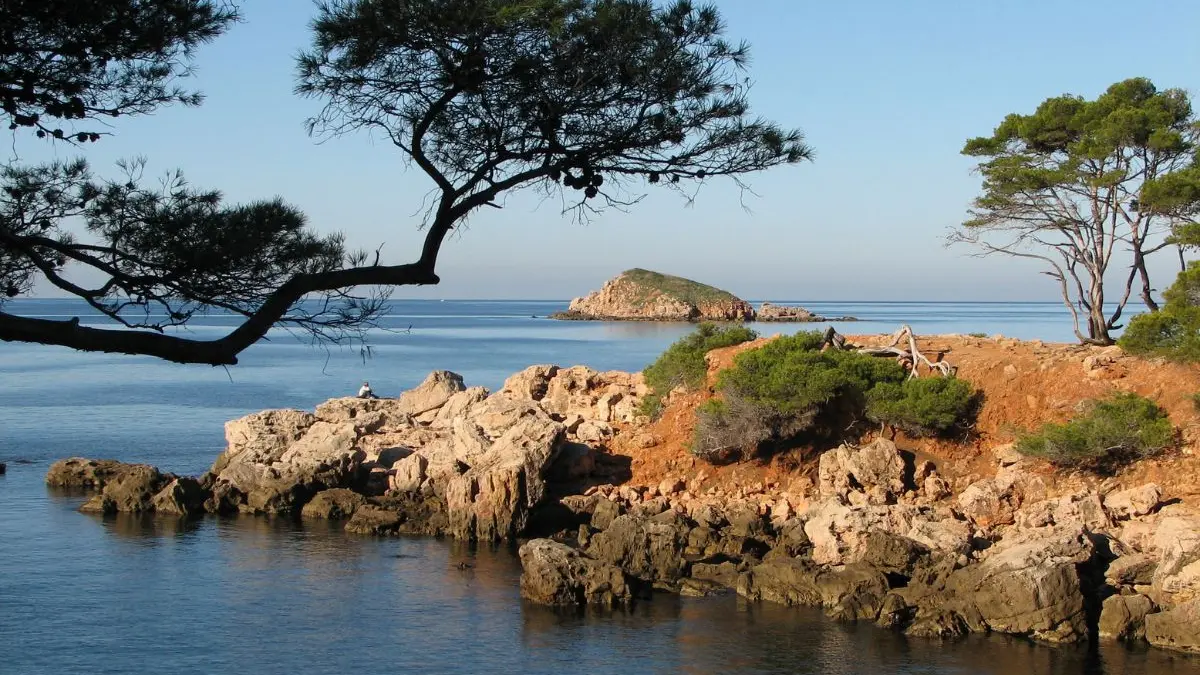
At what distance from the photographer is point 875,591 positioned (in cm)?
1741

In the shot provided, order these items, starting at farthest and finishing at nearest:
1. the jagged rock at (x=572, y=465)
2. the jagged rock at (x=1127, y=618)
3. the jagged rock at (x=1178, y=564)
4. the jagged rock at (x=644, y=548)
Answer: the jagged rock at (x=572, y=465) < the jagged rock at (x=644, y=548) < the jagged rock at (x=1127, y=618) < the jagged rock at (x=1178, y=564)

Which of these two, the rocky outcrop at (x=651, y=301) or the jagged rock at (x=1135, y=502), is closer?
the jagged rock at (x=1135, y=502)

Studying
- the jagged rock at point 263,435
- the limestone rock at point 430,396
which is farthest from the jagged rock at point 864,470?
the jagged rock at point 263,435

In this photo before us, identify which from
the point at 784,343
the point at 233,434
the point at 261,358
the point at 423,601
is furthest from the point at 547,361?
the point at 423,601

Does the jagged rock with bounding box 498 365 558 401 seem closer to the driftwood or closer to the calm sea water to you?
the calm sea water

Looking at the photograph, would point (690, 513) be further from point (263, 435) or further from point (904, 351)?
point (263, 435)

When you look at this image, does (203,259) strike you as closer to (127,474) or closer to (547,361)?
(127,474)

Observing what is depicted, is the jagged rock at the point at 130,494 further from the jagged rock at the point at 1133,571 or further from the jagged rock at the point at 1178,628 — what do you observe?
the jagged rock at the point at 1178,628

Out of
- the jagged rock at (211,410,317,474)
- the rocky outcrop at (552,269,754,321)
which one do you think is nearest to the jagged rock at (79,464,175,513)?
the jagged rock at (211,410,317,474)

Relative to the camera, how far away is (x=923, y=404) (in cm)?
2250

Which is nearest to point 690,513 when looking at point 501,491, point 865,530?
point 501,491

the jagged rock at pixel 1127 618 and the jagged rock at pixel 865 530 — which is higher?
the jagged rock at pixel 865 530

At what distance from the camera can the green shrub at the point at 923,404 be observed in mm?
22547

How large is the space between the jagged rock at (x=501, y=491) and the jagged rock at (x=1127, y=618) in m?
10.9
